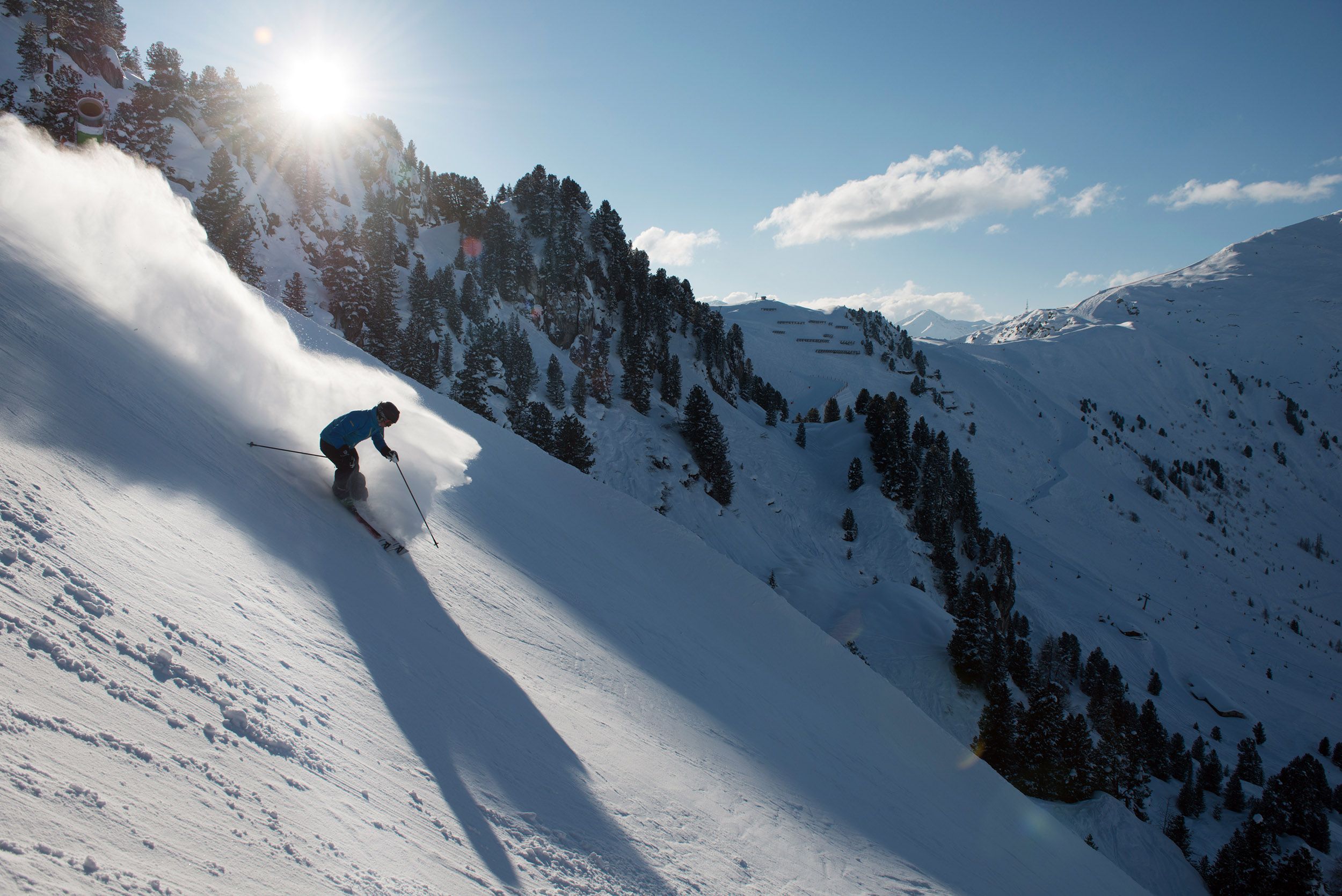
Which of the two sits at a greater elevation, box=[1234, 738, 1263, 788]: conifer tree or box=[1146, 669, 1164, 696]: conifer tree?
box=[1146, 669, 1164, 696]: conifer tree

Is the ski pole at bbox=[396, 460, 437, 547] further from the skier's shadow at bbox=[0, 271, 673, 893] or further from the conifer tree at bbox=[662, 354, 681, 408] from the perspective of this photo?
the conifer tree at bbox=[662, 354, 681, 408]

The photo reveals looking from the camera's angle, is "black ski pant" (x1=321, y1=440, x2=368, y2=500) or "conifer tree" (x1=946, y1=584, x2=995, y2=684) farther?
"conifer tree" (x1=946, y1=584, x2=995, y2=684)

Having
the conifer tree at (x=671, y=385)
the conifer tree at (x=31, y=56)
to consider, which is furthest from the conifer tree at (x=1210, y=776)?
the conifer tree at (x=31, y=56)

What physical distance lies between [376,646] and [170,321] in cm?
778

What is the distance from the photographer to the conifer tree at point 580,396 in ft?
204

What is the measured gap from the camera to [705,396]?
66.2 meters

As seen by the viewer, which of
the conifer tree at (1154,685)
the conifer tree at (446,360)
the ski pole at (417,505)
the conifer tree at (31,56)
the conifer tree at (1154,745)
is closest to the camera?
the ski pole at (417,505)

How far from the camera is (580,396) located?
62375 mm

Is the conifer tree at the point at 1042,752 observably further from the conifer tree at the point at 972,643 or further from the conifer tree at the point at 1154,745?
the conifer tree at the point at 1154,745

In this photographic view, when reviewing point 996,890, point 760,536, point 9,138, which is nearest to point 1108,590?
point 760,536

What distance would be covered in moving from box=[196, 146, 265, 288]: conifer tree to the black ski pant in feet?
124

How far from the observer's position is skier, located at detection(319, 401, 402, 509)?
8.82 meters

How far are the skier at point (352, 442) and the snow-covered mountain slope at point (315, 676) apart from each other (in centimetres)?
36

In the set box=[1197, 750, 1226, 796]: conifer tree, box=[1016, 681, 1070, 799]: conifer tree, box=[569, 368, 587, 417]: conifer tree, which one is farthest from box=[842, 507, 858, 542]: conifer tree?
box=[1197, 750, 1226, 796]: conifer tree
